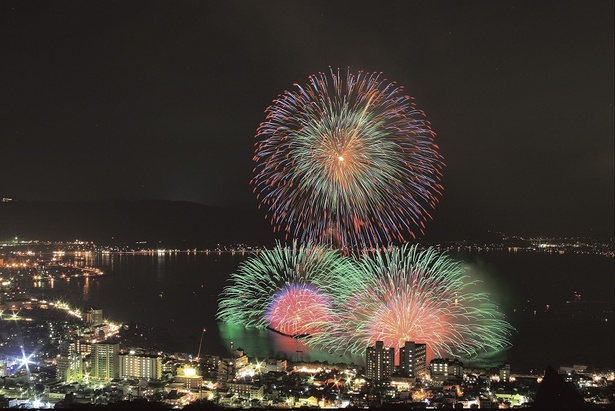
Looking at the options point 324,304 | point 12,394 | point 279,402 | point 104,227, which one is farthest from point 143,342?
point 104,227

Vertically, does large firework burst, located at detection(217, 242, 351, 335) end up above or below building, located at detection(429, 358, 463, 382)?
above

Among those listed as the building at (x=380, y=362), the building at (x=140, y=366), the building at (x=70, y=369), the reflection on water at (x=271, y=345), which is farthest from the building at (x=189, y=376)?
the reflection on water at (x=271, y=345)

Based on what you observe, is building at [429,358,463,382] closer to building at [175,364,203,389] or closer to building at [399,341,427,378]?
building at [399,341,427,378]

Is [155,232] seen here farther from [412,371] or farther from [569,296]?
[412,371]

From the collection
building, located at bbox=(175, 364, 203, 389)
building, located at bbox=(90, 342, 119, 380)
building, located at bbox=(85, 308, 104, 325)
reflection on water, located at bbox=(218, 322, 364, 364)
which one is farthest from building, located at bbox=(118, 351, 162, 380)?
building, located at bbox=(85, 308, 104, 325)

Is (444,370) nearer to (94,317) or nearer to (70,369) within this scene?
(70,369)

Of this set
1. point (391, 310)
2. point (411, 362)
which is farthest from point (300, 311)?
point (411, 362)
